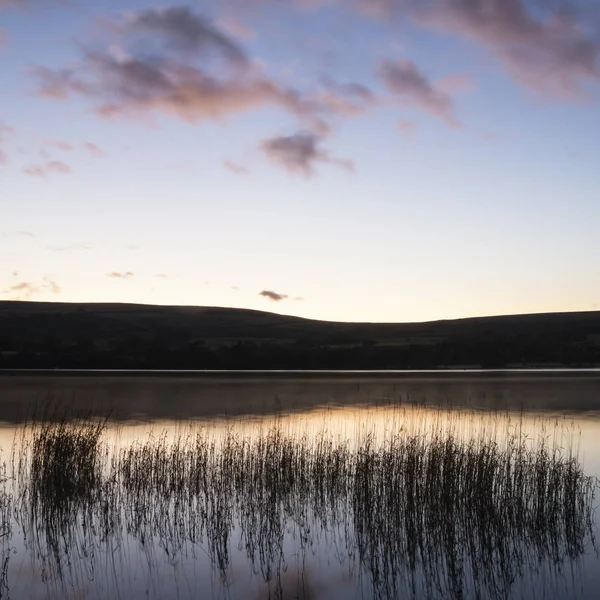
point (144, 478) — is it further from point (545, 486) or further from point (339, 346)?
point (339, 346)

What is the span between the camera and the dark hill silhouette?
9931cm

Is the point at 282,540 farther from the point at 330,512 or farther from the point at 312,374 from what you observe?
the point at 312,374

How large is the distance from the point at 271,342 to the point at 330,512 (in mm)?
99189

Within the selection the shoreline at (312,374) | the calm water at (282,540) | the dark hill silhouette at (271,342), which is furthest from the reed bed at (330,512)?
the dark hill silhouette at (271,342)

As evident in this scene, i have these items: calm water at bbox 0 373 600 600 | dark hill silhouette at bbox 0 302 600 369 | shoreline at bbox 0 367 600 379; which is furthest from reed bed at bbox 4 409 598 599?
dark hill silhouette at bbox 0 302 600 369

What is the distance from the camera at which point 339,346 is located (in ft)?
362

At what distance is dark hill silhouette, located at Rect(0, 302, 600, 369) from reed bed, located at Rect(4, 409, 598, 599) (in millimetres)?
82835

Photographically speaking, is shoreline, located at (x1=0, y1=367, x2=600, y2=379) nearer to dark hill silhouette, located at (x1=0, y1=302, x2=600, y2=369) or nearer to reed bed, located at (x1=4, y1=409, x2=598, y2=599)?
dark hill silhouette, located at (x1=0, y1=302, x2=600, y2=369)

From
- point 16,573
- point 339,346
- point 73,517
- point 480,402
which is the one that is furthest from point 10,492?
point 339,346

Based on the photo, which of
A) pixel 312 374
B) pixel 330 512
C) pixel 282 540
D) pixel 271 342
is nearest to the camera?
pixel 282 540

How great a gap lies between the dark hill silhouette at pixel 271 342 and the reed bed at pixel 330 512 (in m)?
82.8

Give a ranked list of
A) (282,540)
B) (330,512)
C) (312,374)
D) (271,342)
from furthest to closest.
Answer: (271,342)
(312,374)
(330,512)
(282,540)

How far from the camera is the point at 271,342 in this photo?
112562 mm

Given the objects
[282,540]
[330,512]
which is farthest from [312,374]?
[282,540]
